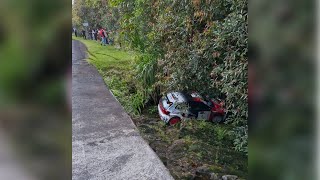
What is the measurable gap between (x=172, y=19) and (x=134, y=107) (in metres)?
3.01

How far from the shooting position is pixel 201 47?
11.4 feet

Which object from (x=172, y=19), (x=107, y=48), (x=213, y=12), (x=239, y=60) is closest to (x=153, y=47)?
(x=172, y=19)

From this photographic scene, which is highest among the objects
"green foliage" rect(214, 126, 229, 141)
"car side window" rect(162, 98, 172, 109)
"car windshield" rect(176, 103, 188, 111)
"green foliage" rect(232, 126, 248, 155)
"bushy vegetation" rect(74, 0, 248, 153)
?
"bushy vegetation" rect(74, 0, 248, 153)

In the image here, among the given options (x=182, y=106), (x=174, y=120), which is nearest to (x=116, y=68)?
(x=174, y=120)

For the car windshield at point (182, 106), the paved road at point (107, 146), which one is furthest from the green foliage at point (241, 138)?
the car windshield at point (182, 106)

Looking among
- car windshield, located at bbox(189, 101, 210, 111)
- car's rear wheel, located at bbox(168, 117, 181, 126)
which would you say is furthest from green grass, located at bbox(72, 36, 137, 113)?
car windshield, located at bbox(189, 101, 210, 111)

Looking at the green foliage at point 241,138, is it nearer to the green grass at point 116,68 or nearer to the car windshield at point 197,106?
the car windshield at point 197,106

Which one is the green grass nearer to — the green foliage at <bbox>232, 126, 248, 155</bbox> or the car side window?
the car side window

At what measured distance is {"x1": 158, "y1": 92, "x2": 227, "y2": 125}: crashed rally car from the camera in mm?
5133

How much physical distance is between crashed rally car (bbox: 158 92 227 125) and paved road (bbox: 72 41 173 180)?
88 cm
